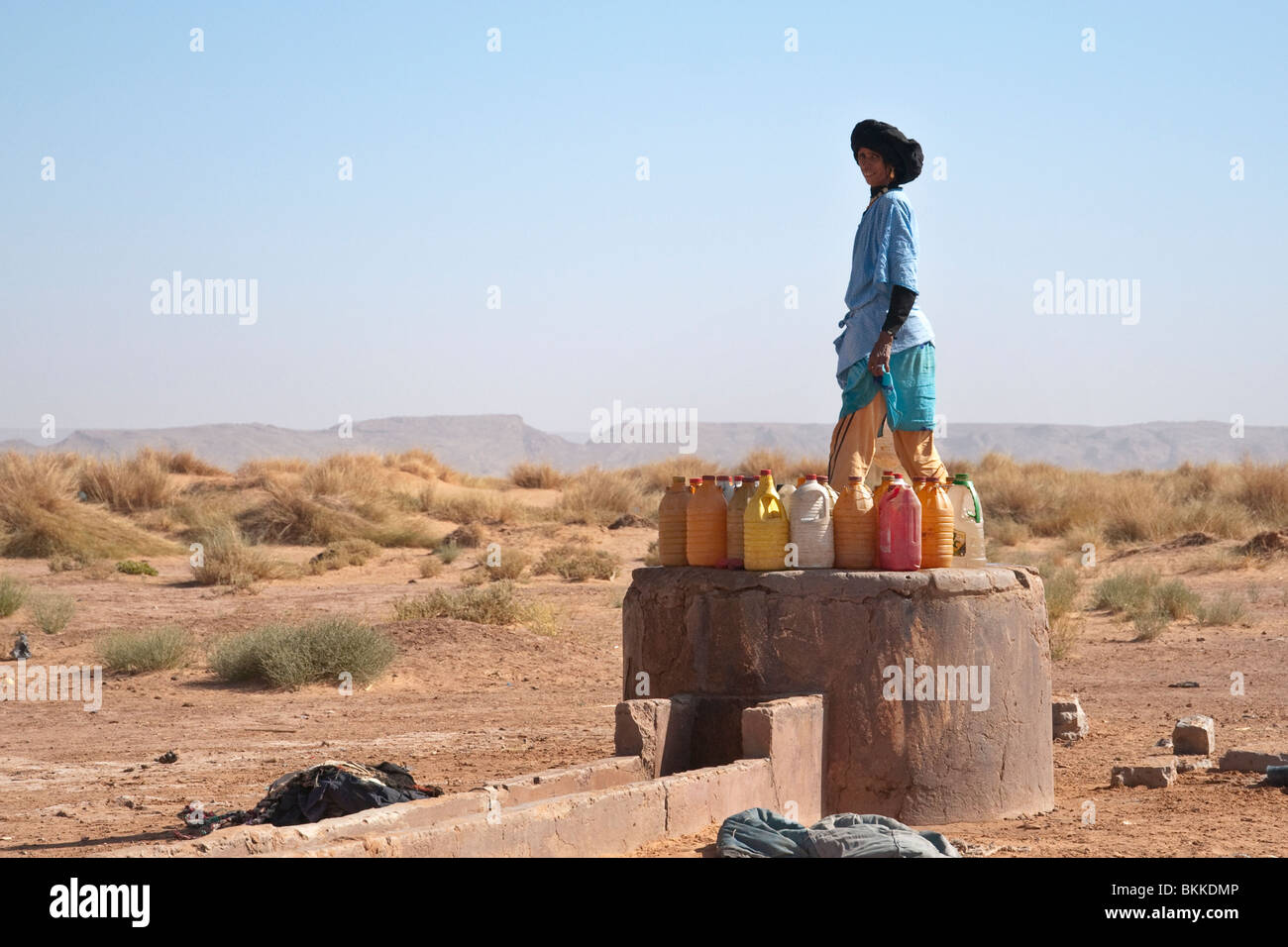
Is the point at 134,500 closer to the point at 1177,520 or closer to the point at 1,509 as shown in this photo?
the point at 1,509

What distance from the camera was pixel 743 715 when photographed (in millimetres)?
5387

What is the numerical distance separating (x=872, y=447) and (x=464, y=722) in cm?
427

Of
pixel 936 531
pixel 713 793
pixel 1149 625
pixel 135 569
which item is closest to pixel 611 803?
pixel 713 793

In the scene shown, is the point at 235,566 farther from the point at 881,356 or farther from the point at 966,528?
Answer: the point at 966,528

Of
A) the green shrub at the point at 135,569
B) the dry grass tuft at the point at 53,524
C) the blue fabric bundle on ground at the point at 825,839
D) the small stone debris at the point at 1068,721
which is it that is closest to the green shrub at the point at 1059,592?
the small stone debris at the point at 1068,721

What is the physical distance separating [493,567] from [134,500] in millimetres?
9958

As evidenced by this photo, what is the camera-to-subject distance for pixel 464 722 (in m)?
9.56

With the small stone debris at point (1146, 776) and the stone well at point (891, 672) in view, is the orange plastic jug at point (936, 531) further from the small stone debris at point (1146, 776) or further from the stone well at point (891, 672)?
the small stone debris at point (1146, 776)

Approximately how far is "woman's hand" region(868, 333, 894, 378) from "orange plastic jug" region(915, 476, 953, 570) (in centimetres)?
68

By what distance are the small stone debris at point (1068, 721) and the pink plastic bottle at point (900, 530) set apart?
3.11m

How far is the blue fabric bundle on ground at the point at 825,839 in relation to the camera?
432 centimetres

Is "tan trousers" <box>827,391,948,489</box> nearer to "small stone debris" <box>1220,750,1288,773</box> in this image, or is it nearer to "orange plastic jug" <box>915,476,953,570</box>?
"orange plastic jug" <box>915,476,953,570</box>

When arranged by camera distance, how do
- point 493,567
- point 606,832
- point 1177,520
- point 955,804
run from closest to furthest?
point 606,832 → point 955,804 → point 493,567 → point 1177,520
